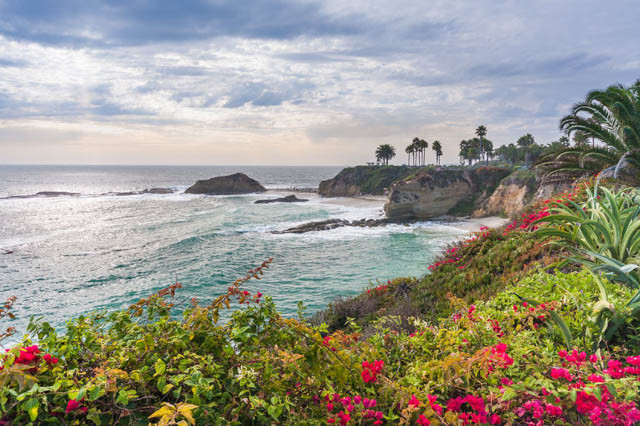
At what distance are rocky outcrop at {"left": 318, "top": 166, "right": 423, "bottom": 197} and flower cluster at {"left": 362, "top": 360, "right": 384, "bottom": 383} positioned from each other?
73.6m

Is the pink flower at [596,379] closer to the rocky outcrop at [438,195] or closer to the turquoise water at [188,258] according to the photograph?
the turquoise water at [188,258]

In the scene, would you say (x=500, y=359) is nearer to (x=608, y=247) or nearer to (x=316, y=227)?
(x=608, y=247)

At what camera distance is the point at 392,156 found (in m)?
103

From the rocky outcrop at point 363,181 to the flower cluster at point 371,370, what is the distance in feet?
242

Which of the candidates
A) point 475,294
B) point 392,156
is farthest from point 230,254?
point 392,156

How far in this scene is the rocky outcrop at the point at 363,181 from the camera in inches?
3046

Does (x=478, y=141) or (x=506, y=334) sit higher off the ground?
(x=478, y=141)

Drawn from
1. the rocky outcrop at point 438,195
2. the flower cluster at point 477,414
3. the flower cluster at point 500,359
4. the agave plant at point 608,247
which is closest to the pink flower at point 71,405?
the flower cluster at point 477,414

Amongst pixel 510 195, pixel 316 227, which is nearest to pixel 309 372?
pixel 316 227

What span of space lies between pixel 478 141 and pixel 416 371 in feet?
358

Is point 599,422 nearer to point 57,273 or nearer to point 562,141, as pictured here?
point 57,273

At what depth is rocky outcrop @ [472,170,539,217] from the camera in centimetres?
3894

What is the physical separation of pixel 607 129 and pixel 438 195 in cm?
3216

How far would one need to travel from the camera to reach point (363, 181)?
80.2 metres
